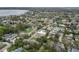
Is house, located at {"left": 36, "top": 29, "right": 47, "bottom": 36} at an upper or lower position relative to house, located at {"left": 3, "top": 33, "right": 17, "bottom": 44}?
upper

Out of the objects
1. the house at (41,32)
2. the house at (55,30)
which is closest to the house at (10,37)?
the house at (41,32)

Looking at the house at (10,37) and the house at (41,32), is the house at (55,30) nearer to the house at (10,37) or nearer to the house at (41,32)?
the house at (41,32)

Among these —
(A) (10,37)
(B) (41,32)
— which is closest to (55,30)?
(B) (41,32)

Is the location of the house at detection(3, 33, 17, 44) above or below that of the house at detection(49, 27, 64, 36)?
below

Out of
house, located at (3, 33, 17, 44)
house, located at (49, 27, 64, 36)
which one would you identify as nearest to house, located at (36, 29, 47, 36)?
house, located at (49, 27, 64, 36)

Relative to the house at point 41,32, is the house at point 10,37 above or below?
below

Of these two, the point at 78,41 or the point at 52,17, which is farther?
the point at 52,17

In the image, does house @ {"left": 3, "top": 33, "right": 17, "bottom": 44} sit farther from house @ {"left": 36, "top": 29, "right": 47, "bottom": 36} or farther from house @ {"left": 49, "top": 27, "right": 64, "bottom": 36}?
house @ {"left": 49, "top": 27, "right": 64, "bottom": 36}

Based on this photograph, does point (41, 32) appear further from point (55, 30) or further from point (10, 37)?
point (10, 37)

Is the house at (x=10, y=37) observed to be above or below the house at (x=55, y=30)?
below

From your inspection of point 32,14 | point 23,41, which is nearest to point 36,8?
point 32,14
